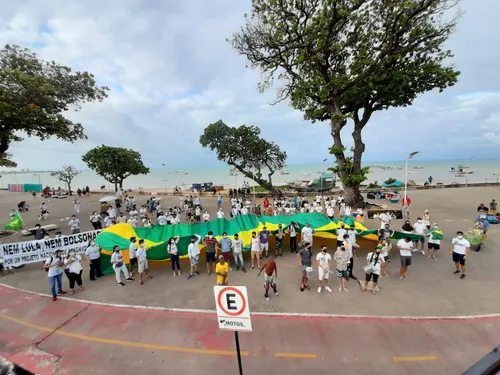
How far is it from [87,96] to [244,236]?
608 inches

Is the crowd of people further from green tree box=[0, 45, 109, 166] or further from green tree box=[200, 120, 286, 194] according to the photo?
green tree box=[200, 120, 286, 194]

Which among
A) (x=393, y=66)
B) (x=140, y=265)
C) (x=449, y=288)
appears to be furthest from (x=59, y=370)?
(x=393, y=66)

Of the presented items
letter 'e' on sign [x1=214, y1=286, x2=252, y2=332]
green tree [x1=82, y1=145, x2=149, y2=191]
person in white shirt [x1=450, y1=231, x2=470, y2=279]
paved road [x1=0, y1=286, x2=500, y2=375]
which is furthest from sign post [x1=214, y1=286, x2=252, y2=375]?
green tree [x1=82, y1=145, x2=149, y2=191]

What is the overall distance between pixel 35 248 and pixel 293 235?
1098 cm

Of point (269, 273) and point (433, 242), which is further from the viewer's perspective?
point (433, 242)

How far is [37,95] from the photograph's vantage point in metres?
14.3

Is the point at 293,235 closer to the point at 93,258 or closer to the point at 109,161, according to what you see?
the point at 93,258

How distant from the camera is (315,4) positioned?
17.0m

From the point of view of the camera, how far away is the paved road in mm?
5262

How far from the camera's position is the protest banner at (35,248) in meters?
10.2

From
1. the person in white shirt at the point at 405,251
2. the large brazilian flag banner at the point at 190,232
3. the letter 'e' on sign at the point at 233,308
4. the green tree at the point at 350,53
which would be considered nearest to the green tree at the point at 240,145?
the green tree at the point at 350,53

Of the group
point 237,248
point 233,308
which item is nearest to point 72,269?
point 237,248

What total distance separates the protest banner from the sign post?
934 centimetres

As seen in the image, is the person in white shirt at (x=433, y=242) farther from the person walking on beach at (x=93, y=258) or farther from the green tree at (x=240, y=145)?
the green tree at (x=240, y=145)
